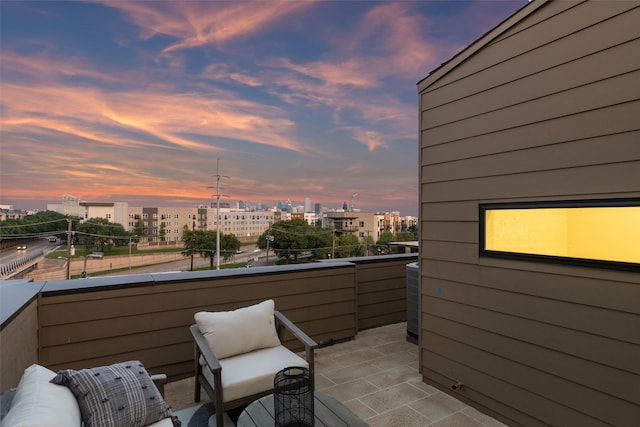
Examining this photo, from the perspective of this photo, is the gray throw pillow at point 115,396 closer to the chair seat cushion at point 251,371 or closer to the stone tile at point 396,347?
the chair seat cushion at point 251,371

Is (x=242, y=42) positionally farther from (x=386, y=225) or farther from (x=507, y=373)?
(x=386, y=225)

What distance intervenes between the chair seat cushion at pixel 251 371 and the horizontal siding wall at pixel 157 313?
78cm

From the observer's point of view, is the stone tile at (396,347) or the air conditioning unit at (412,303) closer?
the stone tile at (396,347)

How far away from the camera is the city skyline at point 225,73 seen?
584 cm

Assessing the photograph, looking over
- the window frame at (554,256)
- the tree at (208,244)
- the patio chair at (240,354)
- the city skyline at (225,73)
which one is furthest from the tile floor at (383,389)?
the tree at (208,244)

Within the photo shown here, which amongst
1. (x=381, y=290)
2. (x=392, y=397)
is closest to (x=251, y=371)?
(x=392, y=397)

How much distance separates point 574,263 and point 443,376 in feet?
5.05

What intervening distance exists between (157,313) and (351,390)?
1.91 m

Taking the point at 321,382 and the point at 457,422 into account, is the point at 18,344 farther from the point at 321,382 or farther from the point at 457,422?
the point at 457,422

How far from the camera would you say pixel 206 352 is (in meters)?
2.38

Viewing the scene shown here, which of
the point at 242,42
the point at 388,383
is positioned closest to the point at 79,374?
the point at 388,383

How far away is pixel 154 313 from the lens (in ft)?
10.2

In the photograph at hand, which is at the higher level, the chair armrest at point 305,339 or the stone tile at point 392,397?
the chair armrest at point 305,339

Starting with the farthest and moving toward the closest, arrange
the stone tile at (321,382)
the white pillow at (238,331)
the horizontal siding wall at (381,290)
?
the horizontal siding wall at (381,290) → the stone tile at (321,382) → the white pillow at (238,331)
